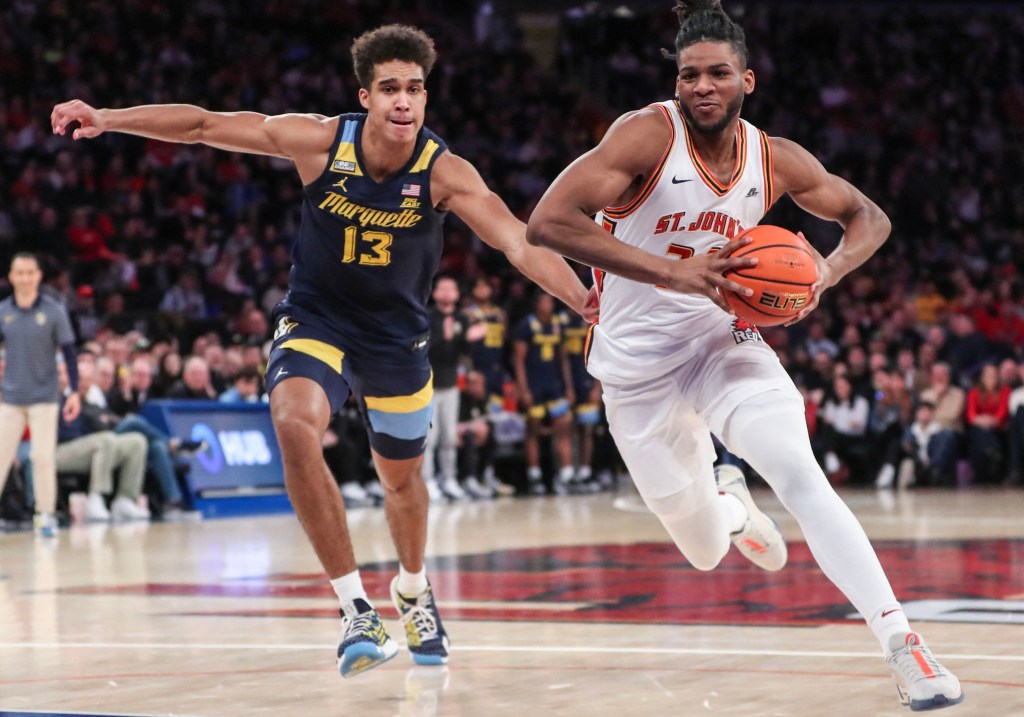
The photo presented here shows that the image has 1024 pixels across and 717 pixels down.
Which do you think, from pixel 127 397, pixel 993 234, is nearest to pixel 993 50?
pixel 993 234

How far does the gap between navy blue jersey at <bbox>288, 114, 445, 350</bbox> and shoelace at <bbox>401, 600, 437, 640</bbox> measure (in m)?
1.02

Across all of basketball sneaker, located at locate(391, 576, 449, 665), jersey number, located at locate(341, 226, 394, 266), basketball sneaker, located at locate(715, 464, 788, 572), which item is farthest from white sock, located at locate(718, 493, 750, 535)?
jersey number, located at locate(341, 226, 394, 266)

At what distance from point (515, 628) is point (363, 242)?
1855 millimetres

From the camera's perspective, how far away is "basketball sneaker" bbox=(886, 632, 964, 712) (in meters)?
4.10

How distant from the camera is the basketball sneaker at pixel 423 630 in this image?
5.65m

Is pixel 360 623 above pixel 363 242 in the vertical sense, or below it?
below

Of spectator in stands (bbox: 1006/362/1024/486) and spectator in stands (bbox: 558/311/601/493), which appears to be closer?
spectator in stands (bbox: 1006/362/1024/486)

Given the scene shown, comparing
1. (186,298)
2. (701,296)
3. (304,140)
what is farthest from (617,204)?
(186,298)

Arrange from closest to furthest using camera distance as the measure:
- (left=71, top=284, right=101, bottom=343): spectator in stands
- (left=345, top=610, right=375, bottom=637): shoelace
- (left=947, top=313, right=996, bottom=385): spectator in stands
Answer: (left=345, top=610, right=375, bottom=637): shoelace < (left=71, top=284, right=101, bottom=343): spectator in stands < (left=947, top=313, right=996, bottom=385): spectator in stands

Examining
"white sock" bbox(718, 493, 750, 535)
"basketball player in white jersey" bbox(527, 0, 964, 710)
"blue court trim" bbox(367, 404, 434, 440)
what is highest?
"basketball player in white jersey" bbox(527, 0, 964, 710)

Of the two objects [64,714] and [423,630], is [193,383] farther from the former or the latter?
[64,714]

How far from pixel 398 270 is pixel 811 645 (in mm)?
2135

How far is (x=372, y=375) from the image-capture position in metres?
5.84

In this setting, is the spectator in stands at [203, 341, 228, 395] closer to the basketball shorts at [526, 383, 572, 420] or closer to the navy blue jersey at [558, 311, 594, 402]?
the basketball shorts at [526, 383, 572, 420]
